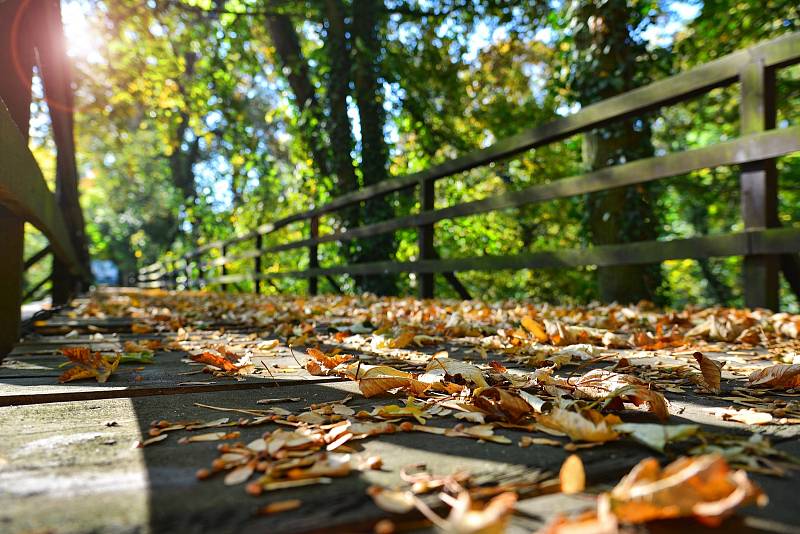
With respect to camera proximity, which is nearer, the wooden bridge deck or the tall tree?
the wooden bridge deck

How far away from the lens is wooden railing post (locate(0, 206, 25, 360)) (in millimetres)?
2018

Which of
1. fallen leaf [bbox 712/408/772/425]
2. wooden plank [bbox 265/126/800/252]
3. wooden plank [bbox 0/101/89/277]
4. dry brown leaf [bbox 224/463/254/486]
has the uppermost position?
wooden plank [bbox 265/126/800/252]

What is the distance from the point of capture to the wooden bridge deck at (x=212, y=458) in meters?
0.61

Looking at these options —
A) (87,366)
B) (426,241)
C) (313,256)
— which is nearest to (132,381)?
(87,366)

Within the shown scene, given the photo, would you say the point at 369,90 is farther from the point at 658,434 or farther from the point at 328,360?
the point at 658,434

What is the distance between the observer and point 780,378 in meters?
1.30

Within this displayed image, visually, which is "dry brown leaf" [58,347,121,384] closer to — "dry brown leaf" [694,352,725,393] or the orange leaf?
the orange leaf

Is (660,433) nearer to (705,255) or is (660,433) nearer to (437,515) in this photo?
(437,515)

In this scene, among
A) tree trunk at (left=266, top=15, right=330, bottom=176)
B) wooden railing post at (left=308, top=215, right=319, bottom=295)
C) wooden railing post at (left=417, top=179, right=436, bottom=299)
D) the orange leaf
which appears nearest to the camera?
the orange leaf

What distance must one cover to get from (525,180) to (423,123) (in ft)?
7.88

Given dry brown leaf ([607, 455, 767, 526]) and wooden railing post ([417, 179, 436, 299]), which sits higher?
wooden railing post ([417, 179, 436, 299])

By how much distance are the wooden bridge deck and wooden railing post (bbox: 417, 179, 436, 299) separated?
3345 mm

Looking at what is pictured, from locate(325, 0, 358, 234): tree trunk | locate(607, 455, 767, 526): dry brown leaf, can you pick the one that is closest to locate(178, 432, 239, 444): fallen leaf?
locate(607, 455, 767, 526): dry brown leaf

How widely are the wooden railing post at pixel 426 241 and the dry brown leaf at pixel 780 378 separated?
3.65 metres
